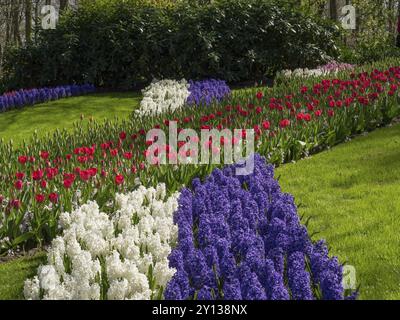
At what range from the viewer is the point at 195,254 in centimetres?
431

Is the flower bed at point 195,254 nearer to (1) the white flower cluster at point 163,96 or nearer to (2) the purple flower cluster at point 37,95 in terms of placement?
(1) the white flower cluster at point 163,96

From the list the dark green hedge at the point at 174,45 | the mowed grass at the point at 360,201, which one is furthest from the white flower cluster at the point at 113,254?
the dark green hedge at the point at 174,45

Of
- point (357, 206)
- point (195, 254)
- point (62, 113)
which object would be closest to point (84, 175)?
point (195, 254)

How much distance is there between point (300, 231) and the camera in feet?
15.4

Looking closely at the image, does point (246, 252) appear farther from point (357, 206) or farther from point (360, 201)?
point (360, 201)

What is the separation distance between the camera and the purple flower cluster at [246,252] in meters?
3.83

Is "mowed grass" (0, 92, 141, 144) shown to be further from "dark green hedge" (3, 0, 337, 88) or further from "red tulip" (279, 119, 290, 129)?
"red tulip" (279, 119, 290, 129)

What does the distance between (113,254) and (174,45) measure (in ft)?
36.7

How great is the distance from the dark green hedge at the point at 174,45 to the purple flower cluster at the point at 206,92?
3.03 feet

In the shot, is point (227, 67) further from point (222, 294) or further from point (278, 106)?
point (222, 294)

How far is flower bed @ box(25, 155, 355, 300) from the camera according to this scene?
155 inches

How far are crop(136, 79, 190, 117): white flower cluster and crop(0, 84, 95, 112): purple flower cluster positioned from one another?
1852mm

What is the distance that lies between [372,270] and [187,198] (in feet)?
5.70
